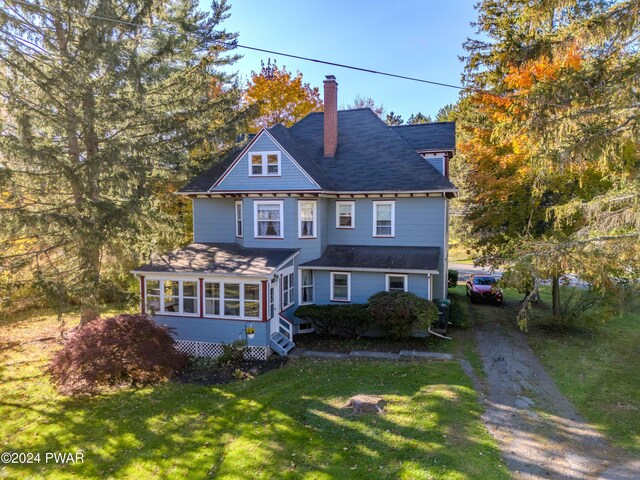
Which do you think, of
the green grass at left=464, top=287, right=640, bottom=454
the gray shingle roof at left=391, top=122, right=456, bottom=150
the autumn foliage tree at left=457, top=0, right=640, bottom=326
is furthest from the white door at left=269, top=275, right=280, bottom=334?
the gray shingle roof at left=391, top=122, right=456, bottom=150

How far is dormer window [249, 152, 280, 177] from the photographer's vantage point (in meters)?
17.3

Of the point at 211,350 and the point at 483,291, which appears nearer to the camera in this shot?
the point at 211,350

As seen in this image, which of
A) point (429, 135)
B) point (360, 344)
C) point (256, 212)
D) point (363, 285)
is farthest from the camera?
point (429, 135)

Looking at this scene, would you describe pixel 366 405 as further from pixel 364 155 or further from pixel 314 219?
pixel 364 155

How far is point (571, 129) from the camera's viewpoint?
8.62 metres

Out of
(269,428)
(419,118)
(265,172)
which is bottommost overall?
(269,428)

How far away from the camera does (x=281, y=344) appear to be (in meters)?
15.3

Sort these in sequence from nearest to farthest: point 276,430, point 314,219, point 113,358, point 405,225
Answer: point 276,430 < point 113,358 < point 314,219 < point 405,225

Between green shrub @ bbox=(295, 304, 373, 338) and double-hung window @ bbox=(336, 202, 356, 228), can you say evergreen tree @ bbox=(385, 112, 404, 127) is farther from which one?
green shrub @ bbox=(295, 304, 373, 338)

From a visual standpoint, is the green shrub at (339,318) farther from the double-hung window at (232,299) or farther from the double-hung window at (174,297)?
the double-hung window at (174,297)

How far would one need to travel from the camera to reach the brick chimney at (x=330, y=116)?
1997 cm

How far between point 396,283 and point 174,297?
9066mm

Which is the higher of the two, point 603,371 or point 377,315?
point 377,315

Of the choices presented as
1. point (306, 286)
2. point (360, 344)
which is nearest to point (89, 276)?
point (306, 286)
